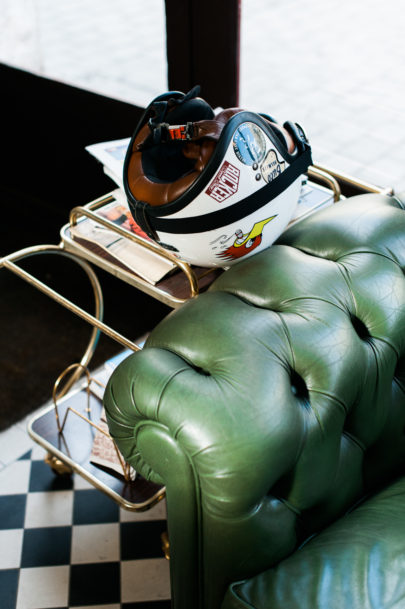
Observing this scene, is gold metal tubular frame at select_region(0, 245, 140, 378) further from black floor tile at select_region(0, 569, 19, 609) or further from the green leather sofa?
black floor tile at select_region(0, 569, 19, 609)

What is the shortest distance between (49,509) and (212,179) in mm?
1089

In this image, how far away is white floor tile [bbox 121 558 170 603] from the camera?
146 cm

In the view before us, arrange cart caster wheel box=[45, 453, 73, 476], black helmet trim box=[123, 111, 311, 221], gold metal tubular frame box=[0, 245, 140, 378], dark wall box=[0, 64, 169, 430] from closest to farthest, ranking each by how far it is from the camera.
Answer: black helmet trim box=[123, 111, 311, 221] < gold metal tubular frame box=[0, 245, 140, 378] < cart caster wheel box=[45, 453, 73, 476] < dark wall box=[0, 64, 169, 430]

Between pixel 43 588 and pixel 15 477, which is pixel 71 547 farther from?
pixel 15 477

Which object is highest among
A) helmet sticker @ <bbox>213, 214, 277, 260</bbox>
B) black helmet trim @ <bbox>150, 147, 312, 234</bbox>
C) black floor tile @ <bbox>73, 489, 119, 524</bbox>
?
black helmet trim @ <bbox>150, 147, 312, 234</bbox>

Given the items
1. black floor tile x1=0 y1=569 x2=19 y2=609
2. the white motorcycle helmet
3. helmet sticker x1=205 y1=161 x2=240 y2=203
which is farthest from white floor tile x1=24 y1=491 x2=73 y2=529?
helmet sticker x1=205 y1=161 x2=240 y2=203

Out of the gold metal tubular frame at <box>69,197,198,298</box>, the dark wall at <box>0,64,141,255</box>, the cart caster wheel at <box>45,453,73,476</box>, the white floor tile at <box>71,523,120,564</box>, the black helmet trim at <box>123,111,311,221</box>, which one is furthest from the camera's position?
the dark wall at <box>0,64,141,255</box>

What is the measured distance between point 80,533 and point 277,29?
1.42m

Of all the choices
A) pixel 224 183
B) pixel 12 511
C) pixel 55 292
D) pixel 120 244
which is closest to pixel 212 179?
pixel 224 183

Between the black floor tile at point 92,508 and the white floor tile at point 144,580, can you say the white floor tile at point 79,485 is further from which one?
the white floor tile at point 144,580

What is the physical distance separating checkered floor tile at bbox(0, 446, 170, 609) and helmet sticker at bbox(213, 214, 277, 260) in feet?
2.88

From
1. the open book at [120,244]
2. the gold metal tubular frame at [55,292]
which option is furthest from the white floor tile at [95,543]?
the open book at [120,244]

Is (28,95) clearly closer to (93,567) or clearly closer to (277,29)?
(277,29)

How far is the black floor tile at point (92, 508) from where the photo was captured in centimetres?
163
